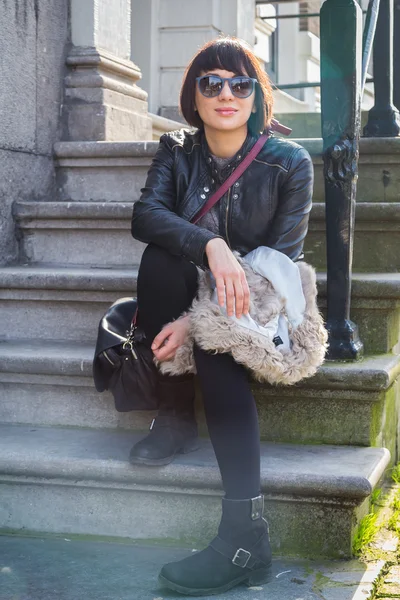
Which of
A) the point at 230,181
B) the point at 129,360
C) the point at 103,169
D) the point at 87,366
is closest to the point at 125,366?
the point at 129,360

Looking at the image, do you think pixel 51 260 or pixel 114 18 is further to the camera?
pixel 114 18

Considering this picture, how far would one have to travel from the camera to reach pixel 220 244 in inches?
104

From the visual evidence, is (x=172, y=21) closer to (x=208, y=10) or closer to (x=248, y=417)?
(x=208, y=10)

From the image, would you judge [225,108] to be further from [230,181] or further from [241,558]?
[241,558]

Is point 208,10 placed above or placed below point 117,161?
above

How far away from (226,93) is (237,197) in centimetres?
32

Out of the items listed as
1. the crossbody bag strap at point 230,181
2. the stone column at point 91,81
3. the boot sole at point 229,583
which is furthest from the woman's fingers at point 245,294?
the stone column at point 91,81

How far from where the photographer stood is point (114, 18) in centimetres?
469

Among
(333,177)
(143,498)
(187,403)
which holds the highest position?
(333,177)

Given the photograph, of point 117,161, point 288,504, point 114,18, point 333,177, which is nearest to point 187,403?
point 288,504

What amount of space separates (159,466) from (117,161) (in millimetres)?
1868

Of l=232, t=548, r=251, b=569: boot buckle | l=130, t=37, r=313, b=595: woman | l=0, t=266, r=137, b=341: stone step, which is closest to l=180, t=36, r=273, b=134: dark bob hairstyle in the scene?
l=130, t=37, r=313, b=595: woman

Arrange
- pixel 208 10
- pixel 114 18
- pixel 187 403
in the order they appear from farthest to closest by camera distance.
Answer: pixel 208 10
pixel 114 18
pixel 187 403

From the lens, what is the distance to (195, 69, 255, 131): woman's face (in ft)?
9.26
